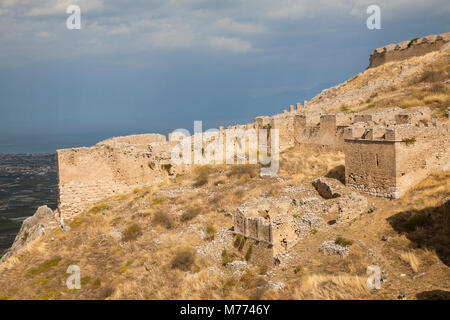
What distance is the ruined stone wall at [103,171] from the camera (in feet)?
52.6

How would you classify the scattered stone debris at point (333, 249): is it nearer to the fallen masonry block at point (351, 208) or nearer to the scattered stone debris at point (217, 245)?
the fallen masonry block at point (351, 208)

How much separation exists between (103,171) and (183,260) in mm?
7339

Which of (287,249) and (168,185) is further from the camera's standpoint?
(168,185)

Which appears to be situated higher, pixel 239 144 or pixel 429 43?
pixel 429 43

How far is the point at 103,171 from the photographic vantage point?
16.8 meters

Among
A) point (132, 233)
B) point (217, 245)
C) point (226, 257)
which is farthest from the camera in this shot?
point (132, 233)

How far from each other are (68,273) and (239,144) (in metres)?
11.1

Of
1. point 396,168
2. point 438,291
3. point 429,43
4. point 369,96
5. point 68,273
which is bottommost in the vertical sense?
point 68,273

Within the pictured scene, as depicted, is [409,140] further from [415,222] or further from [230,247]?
[230,247]

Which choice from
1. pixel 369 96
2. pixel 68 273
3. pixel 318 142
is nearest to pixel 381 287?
pixel 68 273

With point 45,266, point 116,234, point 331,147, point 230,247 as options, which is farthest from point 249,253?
point 331,147

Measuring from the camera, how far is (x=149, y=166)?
1809 cm

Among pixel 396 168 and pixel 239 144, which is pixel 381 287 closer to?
pixel 396 168

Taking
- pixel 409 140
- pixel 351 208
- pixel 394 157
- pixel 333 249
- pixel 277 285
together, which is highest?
pixel 409 140
